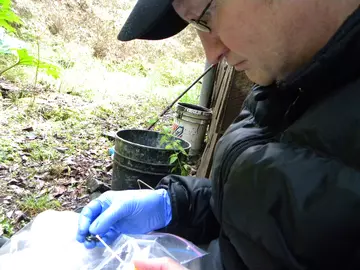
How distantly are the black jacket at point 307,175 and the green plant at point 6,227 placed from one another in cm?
125

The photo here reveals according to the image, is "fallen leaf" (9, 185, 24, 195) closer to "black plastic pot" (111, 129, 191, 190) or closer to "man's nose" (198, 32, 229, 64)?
"black plastic pot" (111, 129, 191, 190)

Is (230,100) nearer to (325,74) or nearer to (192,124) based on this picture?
(192,124)

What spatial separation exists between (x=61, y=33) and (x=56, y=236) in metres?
7.46

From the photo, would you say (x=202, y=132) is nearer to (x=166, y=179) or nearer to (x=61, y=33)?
(x=166, y=179)

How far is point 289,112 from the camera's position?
0.87 m

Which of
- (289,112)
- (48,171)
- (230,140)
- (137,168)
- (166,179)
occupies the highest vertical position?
(289,112)

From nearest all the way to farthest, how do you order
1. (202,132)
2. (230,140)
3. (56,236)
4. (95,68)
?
(230,140) < (56,236) < (202,132) < (95,68)

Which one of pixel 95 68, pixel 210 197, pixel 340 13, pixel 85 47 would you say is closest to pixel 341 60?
pixel 340 13

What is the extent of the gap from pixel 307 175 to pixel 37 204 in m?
1.69

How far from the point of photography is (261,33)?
0.80m

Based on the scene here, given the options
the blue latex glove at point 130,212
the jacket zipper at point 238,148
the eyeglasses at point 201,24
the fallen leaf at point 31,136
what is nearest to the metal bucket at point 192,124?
the fallen leaf at point 31,136

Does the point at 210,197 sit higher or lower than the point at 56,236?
higher

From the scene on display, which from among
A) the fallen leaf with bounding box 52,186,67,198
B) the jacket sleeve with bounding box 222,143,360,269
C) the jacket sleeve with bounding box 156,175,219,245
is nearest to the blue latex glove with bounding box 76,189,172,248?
the jacket sleeve with bounding box 156,175,219,245

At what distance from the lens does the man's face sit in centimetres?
75
